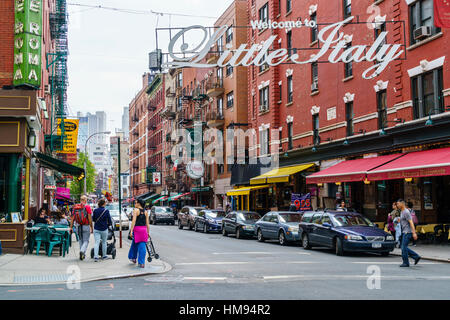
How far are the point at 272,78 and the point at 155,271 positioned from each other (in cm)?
2692

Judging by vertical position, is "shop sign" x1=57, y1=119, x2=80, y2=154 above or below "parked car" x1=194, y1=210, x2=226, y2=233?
above

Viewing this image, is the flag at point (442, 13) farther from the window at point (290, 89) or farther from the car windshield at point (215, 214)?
the car windshield at point (215, 214)

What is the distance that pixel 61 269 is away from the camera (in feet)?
44.8

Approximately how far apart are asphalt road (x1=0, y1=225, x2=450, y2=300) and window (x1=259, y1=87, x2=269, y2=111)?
23.4 meters

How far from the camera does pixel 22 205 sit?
59.0 ft


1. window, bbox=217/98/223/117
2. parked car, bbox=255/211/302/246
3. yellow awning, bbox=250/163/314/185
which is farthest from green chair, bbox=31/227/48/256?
window, bbox=217/98/223/117

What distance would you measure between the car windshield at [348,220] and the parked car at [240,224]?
8439mm

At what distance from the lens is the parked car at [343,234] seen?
17.6 m

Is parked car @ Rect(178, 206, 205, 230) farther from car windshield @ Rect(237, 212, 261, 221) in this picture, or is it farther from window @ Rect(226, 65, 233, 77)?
window @ Rect(226, 65, 233, 77)

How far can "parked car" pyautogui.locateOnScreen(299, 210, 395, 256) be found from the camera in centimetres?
1759

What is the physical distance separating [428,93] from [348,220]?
753 cm

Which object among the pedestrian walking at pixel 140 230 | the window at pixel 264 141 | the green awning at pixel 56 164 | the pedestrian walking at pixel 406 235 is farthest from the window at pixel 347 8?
the pedestrian walking at pixel 140 230

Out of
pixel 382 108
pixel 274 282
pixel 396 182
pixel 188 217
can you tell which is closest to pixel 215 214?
pixel 188 217
